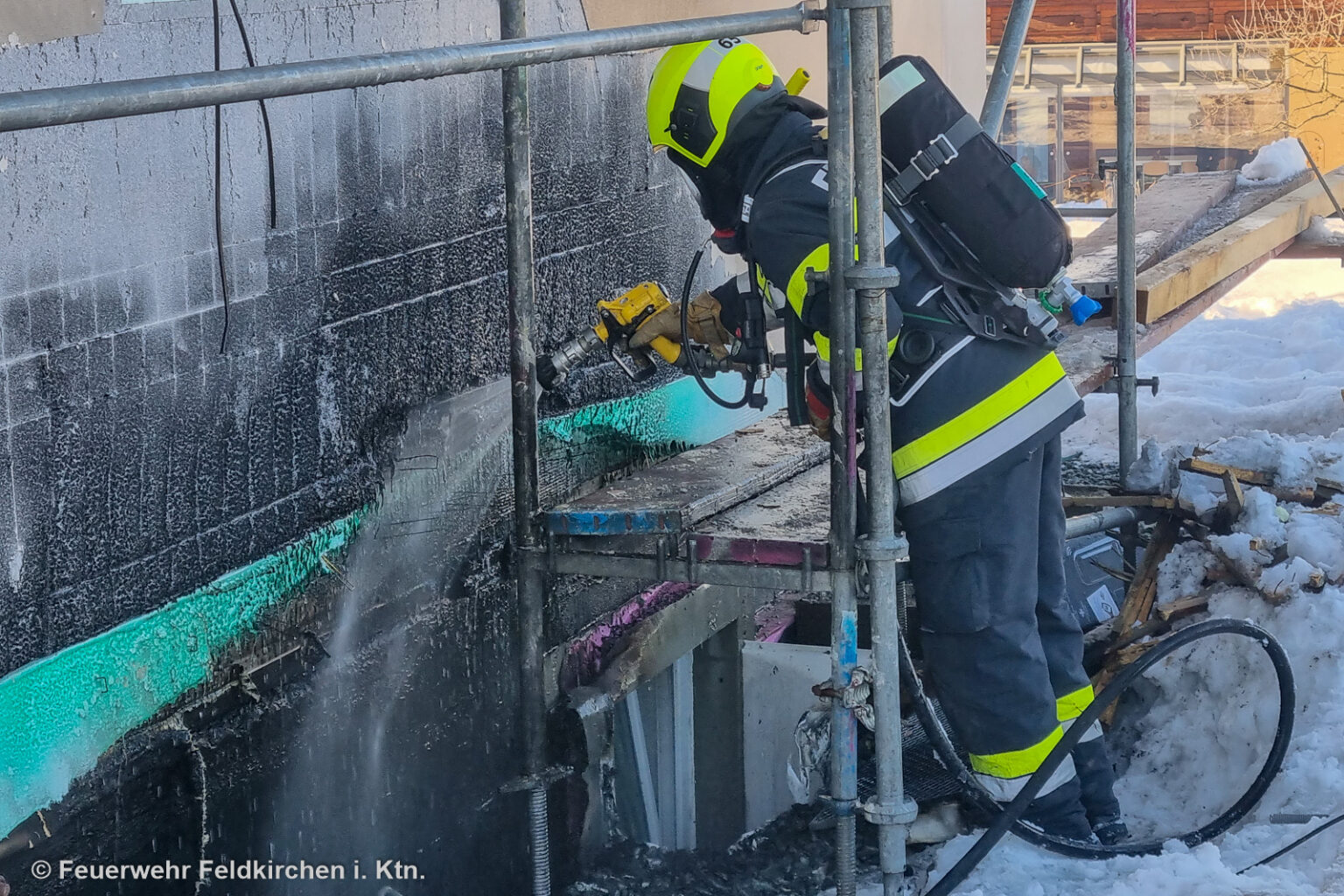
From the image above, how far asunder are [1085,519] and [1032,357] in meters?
1.99

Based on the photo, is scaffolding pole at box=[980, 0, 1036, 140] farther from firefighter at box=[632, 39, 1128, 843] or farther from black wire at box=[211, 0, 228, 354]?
black wire at box=[211, 0, 228, 354]

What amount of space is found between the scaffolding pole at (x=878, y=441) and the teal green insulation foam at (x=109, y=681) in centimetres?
132

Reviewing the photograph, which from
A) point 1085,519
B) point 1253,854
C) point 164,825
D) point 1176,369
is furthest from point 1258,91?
point 164,825

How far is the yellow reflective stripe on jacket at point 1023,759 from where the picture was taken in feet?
11.1

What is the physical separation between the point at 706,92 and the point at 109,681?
6.00 feet

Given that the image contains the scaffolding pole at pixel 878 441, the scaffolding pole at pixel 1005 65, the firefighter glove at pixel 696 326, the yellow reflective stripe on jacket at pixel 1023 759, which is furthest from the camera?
the scaffolding pole at pixel 1005 65

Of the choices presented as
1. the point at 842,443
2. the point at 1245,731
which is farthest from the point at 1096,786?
the point at 842,443

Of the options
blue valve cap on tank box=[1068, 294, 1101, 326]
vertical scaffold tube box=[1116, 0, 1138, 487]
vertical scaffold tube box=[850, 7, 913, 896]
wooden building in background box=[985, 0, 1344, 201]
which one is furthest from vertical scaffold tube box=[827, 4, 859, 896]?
wooden building in background box=[985, 0, 1344, 201]

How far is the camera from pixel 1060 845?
3.46m

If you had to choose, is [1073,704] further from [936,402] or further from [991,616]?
[936,402]

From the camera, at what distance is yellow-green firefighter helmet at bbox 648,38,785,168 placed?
128 inches

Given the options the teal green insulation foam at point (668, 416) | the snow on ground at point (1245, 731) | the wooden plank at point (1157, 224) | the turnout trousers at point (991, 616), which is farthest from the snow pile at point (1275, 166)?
the turnout trousers at point (991, 616)

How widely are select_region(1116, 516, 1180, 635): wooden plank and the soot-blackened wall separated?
233 centimetres

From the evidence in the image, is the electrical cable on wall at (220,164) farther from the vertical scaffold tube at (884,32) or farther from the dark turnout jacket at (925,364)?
the vertical scaffold tube at (884,32)
